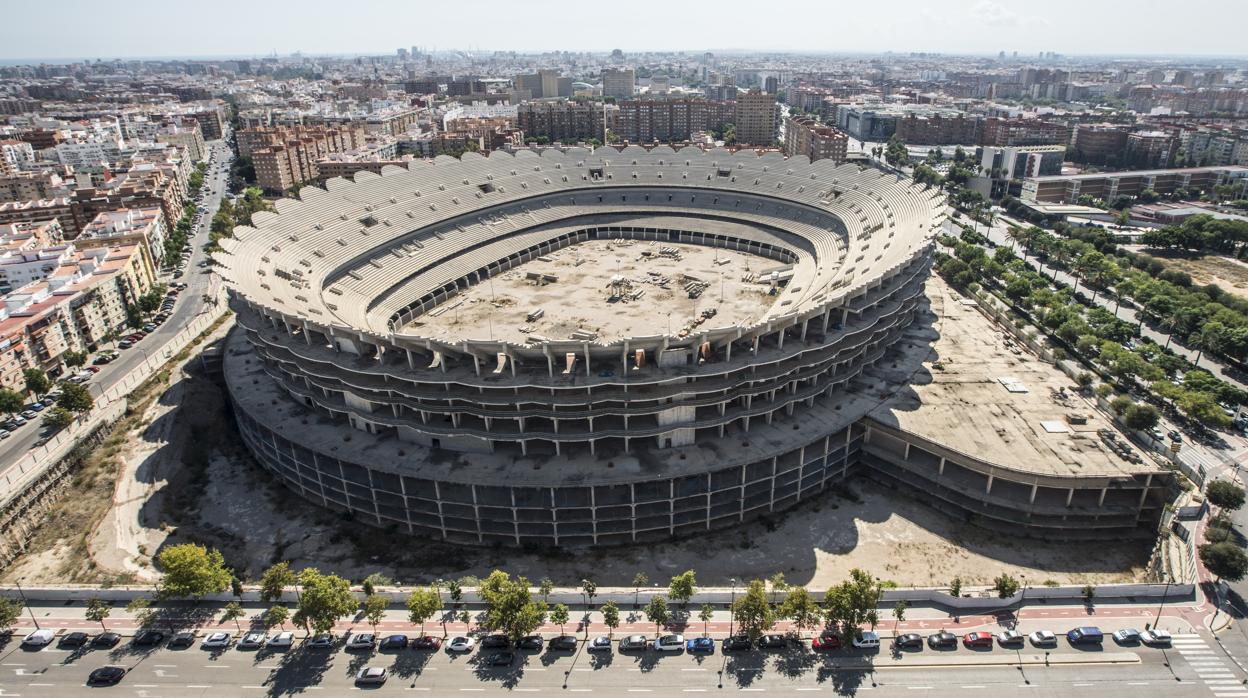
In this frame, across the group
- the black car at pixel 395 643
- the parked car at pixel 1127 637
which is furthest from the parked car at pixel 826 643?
the black car at pixel 395 643

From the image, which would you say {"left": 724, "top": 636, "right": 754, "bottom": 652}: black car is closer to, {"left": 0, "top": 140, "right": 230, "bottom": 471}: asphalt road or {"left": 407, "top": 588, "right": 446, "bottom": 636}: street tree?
{"left": 407, "top": 588, "right": 446, "bottom": 636}: street tree

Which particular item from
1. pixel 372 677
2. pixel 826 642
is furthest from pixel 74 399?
pixel 826 642

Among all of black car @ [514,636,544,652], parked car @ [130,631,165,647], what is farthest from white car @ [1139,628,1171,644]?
parked car @ [130,631,165,647]

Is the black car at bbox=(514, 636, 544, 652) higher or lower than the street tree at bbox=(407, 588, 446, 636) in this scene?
Result: lower

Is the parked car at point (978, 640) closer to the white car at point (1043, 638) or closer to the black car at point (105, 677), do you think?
the white car at point (1043, 638)

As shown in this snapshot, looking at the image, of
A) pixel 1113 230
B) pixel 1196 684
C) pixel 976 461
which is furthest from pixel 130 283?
pixel 1113 230

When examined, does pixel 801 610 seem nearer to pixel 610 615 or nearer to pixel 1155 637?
pixel 610 615
